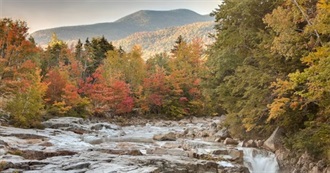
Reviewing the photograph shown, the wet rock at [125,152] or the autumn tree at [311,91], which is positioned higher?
the autumn tree at [311,91]

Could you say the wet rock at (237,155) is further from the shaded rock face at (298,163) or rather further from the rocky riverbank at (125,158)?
the shaded rock face at (298,163)

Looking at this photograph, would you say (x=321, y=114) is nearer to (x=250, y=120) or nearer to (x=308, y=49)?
(x=308, y=49)

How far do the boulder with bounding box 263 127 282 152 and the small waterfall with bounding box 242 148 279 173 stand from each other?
0.45m

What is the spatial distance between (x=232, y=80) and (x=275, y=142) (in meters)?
4.27

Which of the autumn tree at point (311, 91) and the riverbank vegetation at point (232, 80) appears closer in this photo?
the autumn tree at point (311, 91)

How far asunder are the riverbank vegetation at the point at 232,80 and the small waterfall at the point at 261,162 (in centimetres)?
128

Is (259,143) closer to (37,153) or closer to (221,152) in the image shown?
(221,152)

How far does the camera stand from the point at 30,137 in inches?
762

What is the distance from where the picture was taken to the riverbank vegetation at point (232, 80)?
474 inches

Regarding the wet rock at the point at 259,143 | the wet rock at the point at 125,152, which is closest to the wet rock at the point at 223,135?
the wet rock at the point at 259,143

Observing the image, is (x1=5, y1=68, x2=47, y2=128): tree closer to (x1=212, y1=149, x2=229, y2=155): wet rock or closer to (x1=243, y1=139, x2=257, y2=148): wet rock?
(x1=212, y1=149, x2=229, y2=155): wet rock

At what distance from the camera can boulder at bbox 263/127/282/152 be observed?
15008 millimetres

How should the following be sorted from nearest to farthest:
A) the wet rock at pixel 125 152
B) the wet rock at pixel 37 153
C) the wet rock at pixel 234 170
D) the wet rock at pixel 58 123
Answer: the wet rock at pixel 234 170
the wet rock at pixel 37 153
the wet rock at pixel 125 152
the wet rock at pixel 58 123

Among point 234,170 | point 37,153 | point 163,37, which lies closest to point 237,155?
point 234,170
